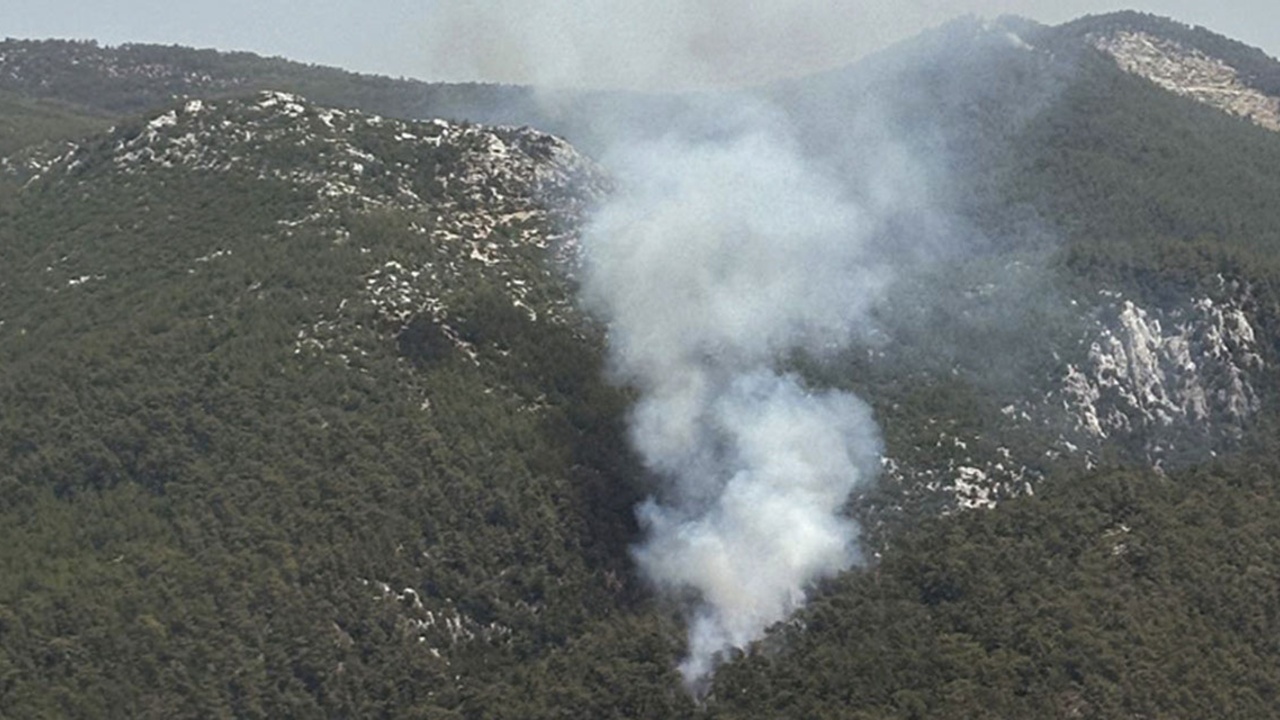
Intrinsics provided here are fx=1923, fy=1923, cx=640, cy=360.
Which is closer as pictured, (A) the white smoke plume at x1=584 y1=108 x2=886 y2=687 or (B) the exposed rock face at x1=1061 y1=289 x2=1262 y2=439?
(A) the white smoke plume at x1=584 y1=108 x2=886 y2=687

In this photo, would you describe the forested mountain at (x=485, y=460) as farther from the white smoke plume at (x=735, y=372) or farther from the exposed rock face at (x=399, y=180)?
the white smoke plume at (x=735, y=372)

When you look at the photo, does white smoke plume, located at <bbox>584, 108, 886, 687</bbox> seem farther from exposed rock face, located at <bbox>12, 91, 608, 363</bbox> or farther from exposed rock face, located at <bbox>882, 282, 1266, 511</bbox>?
exposed rock face, located at <bbox>882, 282, 1266, 511</bbox>

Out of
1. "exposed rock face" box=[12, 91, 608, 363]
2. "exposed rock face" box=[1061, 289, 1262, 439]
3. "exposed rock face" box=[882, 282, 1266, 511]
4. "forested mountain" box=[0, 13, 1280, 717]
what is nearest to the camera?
"forested mountain" box=[0, 13, 1280, 717]

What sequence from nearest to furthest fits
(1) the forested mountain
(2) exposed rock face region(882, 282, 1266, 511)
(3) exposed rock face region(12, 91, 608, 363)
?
(1) the forested mountain, (2) exposed rock face region(882, 282, 1266, 511), (3) exposed rock face region(12, 91, 608, 363)

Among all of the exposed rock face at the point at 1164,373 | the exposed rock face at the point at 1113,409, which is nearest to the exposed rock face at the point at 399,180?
the exposed rock face at the point at 1113,409

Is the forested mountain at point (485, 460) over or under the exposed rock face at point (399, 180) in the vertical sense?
under

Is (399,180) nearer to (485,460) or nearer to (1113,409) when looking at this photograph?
(485,460)

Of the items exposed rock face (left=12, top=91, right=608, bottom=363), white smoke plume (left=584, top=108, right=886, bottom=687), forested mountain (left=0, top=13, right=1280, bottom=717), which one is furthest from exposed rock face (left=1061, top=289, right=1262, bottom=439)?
exposed rock face (left=12, top=91, right=608, bottom=363)
